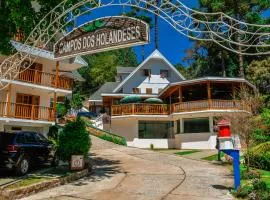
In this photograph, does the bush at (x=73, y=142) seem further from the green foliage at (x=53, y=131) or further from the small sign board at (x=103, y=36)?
the green foliage at (x=53, y=131)

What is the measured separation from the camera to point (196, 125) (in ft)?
117

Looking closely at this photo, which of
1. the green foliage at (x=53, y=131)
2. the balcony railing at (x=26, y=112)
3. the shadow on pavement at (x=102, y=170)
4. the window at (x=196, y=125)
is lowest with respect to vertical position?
the shadow on pavement at (x=102, y=170)

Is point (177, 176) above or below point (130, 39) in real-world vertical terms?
below

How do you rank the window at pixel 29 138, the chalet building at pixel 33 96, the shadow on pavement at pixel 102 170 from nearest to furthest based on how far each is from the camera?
the shadow on pavement at pixel 102 170 → the window at pixel 29 138 → the chalet building at pixel 33 96

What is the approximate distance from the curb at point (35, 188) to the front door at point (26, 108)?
13.2 m

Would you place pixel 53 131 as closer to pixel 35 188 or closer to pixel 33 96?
pixel 33 96

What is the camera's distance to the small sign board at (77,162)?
15.5 meters

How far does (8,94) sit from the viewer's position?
26.0 meters

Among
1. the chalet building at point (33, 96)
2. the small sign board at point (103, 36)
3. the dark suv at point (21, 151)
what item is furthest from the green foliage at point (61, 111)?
the small sign board at point (103, 36)

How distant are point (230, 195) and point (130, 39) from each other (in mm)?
7250

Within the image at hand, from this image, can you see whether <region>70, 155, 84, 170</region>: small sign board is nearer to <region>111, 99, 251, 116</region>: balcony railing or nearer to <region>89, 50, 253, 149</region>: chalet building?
<region>89, 50, 253, 149</region>: chalet building

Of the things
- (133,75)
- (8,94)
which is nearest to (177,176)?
(8,94)

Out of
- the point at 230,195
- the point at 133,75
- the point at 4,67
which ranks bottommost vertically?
the point at 230,195

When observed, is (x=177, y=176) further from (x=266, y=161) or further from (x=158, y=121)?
(x=158, y=121)
